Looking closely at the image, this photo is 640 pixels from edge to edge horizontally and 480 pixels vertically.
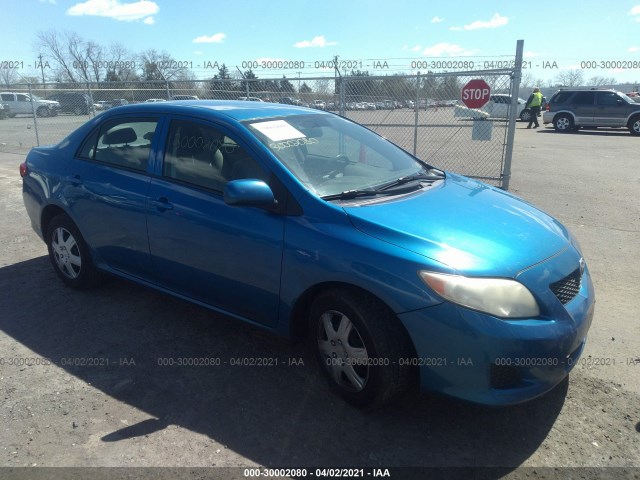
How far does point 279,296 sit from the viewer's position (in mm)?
3121

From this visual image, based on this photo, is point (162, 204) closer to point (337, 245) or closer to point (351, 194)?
point (351, 194)

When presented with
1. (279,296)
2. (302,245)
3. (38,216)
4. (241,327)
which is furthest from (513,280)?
(38,216)

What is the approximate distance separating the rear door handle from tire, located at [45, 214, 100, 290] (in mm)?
1133

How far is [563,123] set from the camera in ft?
72.5

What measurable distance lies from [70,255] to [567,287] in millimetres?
4017

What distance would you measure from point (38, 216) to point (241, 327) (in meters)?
2.34

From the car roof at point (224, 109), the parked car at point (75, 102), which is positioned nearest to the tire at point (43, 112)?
the parked car at point (75, 102)

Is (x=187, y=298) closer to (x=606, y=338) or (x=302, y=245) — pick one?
(x=302, y=245)

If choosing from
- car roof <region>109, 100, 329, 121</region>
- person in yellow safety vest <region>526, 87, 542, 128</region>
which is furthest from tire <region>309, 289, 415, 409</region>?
person in yellow safety vest <region>526, 87, 542, 128</region>

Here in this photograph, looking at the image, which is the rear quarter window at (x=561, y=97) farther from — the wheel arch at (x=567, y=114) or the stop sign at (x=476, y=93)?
the stop sign at (x=476, y=93)

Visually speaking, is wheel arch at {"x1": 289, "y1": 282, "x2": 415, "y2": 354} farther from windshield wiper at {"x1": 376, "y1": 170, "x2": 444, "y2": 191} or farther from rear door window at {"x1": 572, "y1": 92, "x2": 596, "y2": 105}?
rear door window at {"x1": 572, "y1": 92, "x2": 596, "y2": 105}

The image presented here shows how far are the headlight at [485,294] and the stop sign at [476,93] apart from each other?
6.51 metres

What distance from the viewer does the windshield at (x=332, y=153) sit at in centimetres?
330

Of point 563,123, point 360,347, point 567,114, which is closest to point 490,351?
point 360,347
